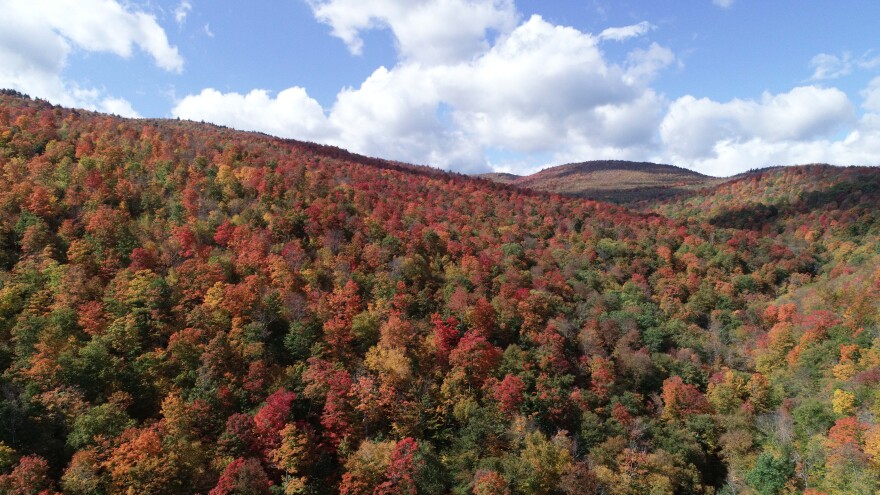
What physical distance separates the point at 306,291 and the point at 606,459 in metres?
45.7

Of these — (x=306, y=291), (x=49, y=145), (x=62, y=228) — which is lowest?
(x=306, y=291)

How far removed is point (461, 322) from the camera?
69812 millimetres

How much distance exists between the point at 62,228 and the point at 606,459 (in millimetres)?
78203

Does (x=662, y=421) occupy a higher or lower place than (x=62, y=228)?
lower

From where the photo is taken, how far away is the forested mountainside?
44969 mm

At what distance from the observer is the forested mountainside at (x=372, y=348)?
45.0 m

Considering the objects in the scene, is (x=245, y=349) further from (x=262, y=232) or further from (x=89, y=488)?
(x=262, y=232)

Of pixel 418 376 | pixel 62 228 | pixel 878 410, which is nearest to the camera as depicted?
pixel 878 410

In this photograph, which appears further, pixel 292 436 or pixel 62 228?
pixel 62 228

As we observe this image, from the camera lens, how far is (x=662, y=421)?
193 feet

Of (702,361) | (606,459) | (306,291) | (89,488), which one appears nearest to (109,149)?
(306,291)

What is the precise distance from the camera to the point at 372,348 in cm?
6156

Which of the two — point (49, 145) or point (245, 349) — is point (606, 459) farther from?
point (49, 145)

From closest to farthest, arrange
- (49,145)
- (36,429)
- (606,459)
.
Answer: (36,429), (606,459), (49,145)
